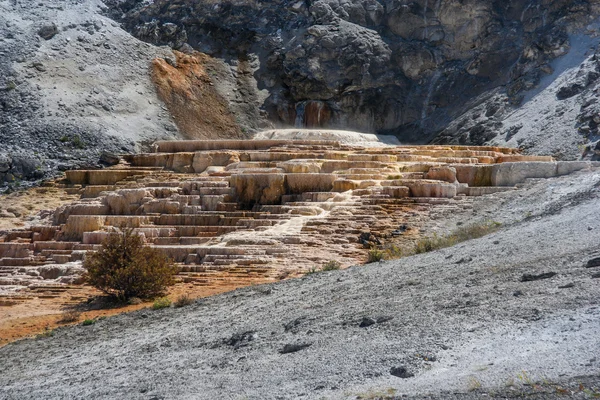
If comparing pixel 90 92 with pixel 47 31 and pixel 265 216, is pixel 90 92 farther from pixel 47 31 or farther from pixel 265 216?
pixel 265 216

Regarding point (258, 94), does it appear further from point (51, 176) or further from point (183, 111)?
point (51, 176)

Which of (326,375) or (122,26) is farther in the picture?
(122,26)

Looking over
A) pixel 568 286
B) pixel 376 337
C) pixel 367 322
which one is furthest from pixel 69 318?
pixel 568 286

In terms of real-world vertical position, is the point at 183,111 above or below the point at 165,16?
below

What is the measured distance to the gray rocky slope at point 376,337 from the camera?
4.11 metres

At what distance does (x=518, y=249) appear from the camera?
23.2ft

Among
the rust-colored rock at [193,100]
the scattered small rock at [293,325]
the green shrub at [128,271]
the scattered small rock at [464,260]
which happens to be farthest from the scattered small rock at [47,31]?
the scattered small rock at [293,325]

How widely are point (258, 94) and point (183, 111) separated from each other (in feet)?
15.1

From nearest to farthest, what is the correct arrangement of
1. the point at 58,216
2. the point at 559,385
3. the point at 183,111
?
the point at 559,385 → the point at 58,216 → the point at 183,111

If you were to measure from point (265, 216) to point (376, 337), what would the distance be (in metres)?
9.05

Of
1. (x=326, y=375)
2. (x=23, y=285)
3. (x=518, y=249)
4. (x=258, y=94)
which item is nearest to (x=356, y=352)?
(x=326, y=375)

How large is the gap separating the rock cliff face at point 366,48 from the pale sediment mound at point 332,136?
5.99ft

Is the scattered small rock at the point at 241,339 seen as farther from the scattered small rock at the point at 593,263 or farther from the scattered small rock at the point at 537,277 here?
the scattered small rock at the point at 593,263

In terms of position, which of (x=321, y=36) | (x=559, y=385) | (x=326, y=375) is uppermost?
(x=321, y=36)
